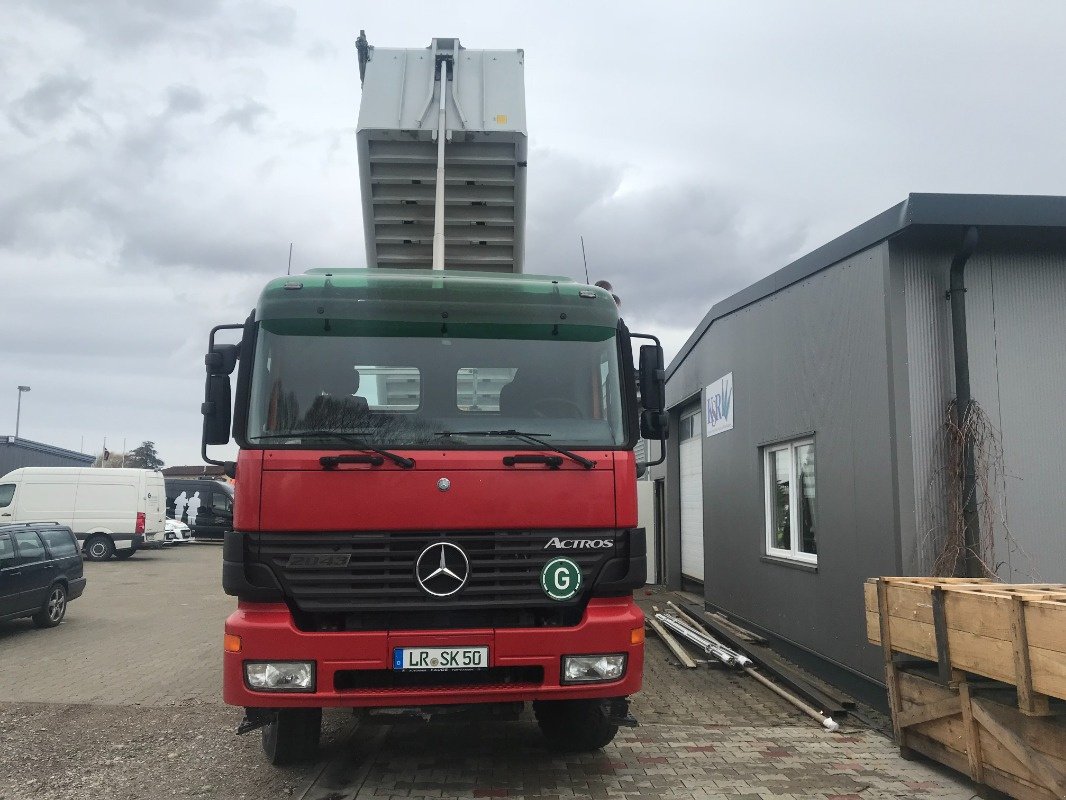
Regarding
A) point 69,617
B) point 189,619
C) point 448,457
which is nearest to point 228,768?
point 448,457

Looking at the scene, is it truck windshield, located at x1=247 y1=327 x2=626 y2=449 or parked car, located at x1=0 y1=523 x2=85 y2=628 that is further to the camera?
parked car, located at x1=0 y1=523 x2=85 y2=628

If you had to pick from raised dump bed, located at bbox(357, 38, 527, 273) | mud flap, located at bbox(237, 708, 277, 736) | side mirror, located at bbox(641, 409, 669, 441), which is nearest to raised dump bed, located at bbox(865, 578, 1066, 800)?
side mirror, located at bbox(641, 409, 669, 441)

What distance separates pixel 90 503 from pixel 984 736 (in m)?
23.0

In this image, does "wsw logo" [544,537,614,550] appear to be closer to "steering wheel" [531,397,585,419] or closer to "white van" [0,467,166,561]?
"steering wheel" [531,397,585,419]

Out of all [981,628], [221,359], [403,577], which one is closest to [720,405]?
[981,628]

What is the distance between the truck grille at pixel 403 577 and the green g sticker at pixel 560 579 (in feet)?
0.10

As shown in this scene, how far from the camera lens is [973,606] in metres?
4.66

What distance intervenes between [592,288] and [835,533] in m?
3.61

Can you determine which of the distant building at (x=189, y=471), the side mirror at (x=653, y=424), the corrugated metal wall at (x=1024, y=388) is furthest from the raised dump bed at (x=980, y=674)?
the distant building at (x=189, y=471)

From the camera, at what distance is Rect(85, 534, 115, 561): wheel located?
909 inches

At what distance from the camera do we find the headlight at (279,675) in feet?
14.1

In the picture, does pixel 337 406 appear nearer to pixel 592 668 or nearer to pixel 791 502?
pixel 592 668

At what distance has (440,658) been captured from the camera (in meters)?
4.38

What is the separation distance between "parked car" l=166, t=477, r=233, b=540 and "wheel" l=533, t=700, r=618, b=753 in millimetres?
28695
